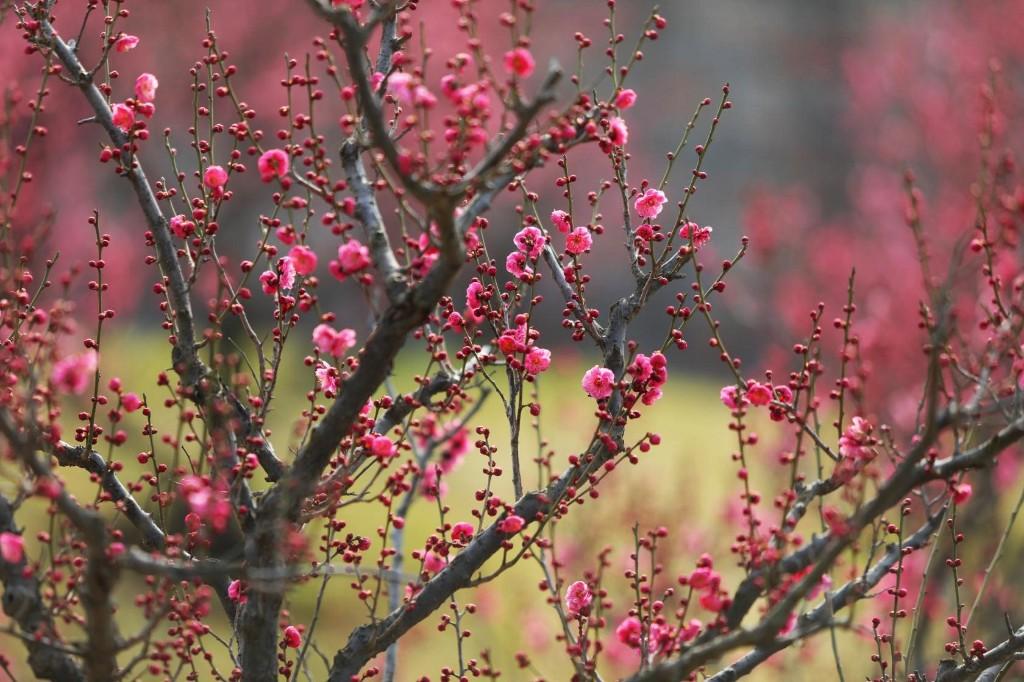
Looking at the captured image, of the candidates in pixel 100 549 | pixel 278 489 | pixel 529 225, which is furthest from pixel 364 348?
pixel 529 225

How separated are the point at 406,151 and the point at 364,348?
1.68 feet

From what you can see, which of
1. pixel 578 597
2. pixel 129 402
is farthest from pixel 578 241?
pixel 129 402

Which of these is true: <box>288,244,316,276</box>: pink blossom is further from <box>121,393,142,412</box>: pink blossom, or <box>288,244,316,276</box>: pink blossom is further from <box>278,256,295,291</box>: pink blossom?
<box>121,393,142,412</box>: pink blossom

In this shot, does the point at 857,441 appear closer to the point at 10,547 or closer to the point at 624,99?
the point at 624,99

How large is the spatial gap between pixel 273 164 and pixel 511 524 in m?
1.26

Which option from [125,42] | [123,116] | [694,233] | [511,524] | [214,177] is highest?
[125,42]

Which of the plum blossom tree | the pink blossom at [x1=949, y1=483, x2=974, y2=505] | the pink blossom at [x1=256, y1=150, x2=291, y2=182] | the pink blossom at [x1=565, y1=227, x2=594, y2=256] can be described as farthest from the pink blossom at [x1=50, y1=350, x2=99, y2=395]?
the pink blossom at [x1=949, y1=483, x2=974, y2=505]

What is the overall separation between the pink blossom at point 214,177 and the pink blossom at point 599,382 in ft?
4.33

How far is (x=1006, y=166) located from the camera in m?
3.49

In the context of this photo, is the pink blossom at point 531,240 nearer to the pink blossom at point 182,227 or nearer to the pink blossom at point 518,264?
the pink blossom at point 518,264

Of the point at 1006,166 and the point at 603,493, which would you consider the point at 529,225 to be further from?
the point at 603,493

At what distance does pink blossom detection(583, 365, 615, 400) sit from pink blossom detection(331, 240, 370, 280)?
994mm

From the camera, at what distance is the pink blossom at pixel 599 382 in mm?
3496

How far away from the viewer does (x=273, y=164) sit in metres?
3.12
